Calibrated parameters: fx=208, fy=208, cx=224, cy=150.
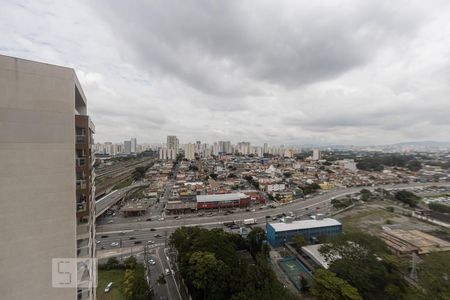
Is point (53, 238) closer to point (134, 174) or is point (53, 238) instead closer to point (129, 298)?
point (129, 298)

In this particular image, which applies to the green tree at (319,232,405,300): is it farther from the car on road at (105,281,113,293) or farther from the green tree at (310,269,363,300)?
the car on road at (105,281,113,293)

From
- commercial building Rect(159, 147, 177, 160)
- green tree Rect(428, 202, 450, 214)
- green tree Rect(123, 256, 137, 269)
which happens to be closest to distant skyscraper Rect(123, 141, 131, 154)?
commercial building Rect(159, 147, 177, 160)

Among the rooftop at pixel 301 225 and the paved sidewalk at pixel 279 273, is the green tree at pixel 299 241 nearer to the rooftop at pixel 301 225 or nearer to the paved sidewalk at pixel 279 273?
the rooftop at pixel 301 225

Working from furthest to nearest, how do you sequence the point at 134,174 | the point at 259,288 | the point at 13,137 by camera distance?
the point at 134,174 < the point at 259,288 < the point at 13,137

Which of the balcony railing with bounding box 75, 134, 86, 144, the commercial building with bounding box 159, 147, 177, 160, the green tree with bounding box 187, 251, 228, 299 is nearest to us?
the balcony railing with bounding box 75, 134, 86, 144

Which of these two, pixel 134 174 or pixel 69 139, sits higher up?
pixel 69 139

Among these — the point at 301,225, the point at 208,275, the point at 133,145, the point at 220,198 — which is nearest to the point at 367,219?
the point at 301,225

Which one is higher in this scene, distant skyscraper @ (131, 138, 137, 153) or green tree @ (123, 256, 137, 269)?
distant skyscraper @ (131, 138, 137, 153)

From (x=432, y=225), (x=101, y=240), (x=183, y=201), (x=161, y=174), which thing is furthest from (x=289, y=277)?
(x=161, y=174)

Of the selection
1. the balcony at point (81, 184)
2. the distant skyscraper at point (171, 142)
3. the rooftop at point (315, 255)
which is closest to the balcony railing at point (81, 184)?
the balcony at point (81, 184)
